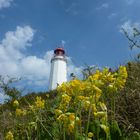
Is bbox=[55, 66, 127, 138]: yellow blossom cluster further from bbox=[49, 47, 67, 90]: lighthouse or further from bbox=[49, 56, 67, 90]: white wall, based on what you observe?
bbox=[49, 56, 67, 90]: white wall

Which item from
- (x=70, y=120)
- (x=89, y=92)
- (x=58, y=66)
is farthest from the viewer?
(x=58, y=66)

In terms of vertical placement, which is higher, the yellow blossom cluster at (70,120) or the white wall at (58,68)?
the white wall at (58,68)

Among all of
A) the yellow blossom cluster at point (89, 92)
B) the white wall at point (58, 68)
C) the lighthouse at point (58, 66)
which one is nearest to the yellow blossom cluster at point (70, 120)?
the yellow blossom cluster at point (89, 92)

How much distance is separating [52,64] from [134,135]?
38.9 meters

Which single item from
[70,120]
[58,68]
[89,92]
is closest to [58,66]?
[58,68]

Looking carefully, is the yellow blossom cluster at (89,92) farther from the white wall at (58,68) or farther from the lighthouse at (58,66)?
the white wall at (58,68)

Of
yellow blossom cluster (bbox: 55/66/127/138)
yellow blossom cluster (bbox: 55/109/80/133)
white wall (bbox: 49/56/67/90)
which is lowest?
yellow blossom cluster (bbox: 55/109/80/133)

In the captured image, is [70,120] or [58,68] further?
[58,68]

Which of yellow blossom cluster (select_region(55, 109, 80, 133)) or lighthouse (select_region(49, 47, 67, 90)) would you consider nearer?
yellow blossom cluster (select_region(55, 109, 80, 133))

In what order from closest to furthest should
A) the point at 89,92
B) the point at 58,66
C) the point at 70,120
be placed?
1. the point at 70,120
2. the point at 89,92
3. the point at 58,66

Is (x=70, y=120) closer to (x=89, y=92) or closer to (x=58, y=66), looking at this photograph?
(x=89, y=92)

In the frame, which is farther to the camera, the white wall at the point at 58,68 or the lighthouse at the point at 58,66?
the white wall at the point at 58,68

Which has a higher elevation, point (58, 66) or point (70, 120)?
point (58, 66)

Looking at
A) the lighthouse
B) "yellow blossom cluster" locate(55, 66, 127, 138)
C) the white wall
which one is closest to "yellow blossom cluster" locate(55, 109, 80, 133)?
"yellow blossom cluster" locate(55, 66, 127, 138)
